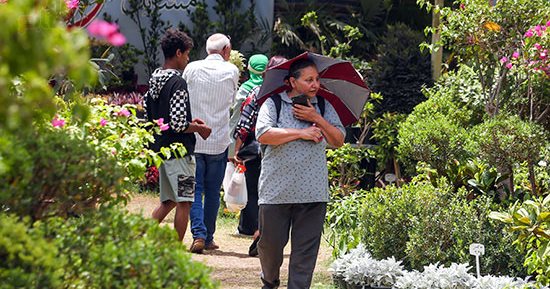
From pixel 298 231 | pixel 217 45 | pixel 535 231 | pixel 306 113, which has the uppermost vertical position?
pixel 217 45

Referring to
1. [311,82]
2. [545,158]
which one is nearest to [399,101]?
[545,158]

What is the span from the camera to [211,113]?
28.2 ft

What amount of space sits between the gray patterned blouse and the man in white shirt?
2330 mm

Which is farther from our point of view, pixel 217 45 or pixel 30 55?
pixel 217 45

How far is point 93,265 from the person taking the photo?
293 centimetres

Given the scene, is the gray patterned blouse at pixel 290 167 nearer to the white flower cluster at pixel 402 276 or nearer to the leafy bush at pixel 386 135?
the white flower cluster at pixel 402 276

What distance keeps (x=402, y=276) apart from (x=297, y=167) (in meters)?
1.19

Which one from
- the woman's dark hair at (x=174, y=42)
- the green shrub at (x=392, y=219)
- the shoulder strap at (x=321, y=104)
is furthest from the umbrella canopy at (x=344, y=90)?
the woman's dark hair at (x=174, y=42)

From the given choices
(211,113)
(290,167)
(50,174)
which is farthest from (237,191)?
(50,174)

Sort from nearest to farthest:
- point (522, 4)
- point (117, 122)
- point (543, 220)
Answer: point (117, 122) → point (543, 220) → point (522, 4)

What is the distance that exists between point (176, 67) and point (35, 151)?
501cm

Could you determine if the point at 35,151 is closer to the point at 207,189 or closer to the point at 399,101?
the point at 207,189

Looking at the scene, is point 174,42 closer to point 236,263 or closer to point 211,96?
point 211,96

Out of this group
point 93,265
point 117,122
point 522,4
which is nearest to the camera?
point 93,265
